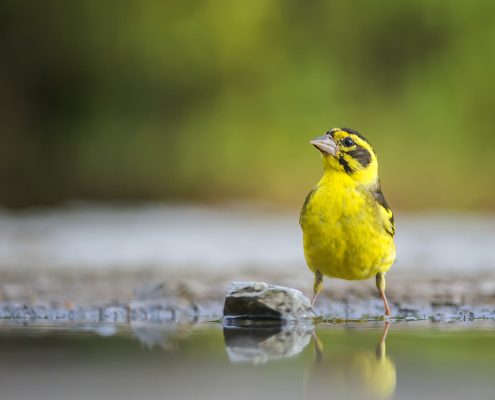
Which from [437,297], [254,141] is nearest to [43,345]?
[437,297]

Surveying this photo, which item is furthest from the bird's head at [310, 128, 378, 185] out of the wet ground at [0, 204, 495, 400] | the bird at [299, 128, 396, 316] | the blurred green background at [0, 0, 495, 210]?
the blurred green background at [0, 0, 495, 210]

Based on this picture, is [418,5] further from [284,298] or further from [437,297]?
[284,298]

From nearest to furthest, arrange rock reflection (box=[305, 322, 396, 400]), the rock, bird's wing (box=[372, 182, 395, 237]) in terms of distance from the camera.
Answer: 1. rock reflection (box=[305, 322, 396, 400])
2. the rock
3. bird's wing (box=[372, 182, 395, 237])

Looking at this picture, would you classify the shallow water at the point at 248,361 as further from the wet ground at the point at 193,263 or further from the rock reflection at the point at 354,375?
the wet ground at the point at 193,263

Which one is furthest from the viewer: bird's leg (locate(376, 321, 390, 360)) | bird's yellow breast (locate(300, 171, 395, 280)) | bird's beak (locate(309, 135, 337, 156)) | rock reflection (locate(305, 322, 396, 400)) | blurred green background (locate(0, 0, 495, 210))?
blurred green background (locate(0, 0, 495, 210))

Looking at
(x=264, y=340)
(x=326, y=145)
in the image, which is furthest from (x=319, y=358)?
(x=326, y=145)

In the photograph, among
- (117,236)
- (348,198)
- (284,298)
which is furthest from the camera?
(117,236)

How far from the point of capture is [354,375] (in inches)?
122

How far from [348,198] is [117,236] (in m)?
6.66

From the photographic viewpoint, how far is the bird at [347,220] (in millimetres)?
5078

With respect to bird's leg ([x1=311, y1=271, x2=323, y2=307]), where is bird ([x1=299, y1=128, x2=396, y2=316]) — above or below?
→ above

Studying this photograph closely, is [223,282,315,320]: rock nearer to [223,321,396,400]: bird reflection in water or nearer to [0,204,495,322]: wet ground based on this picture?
[223,321,396,400]: bird reflection in water

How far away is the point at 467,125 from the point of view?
1516 cm

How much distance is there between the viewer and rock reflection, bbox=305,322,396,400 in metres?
2.76
